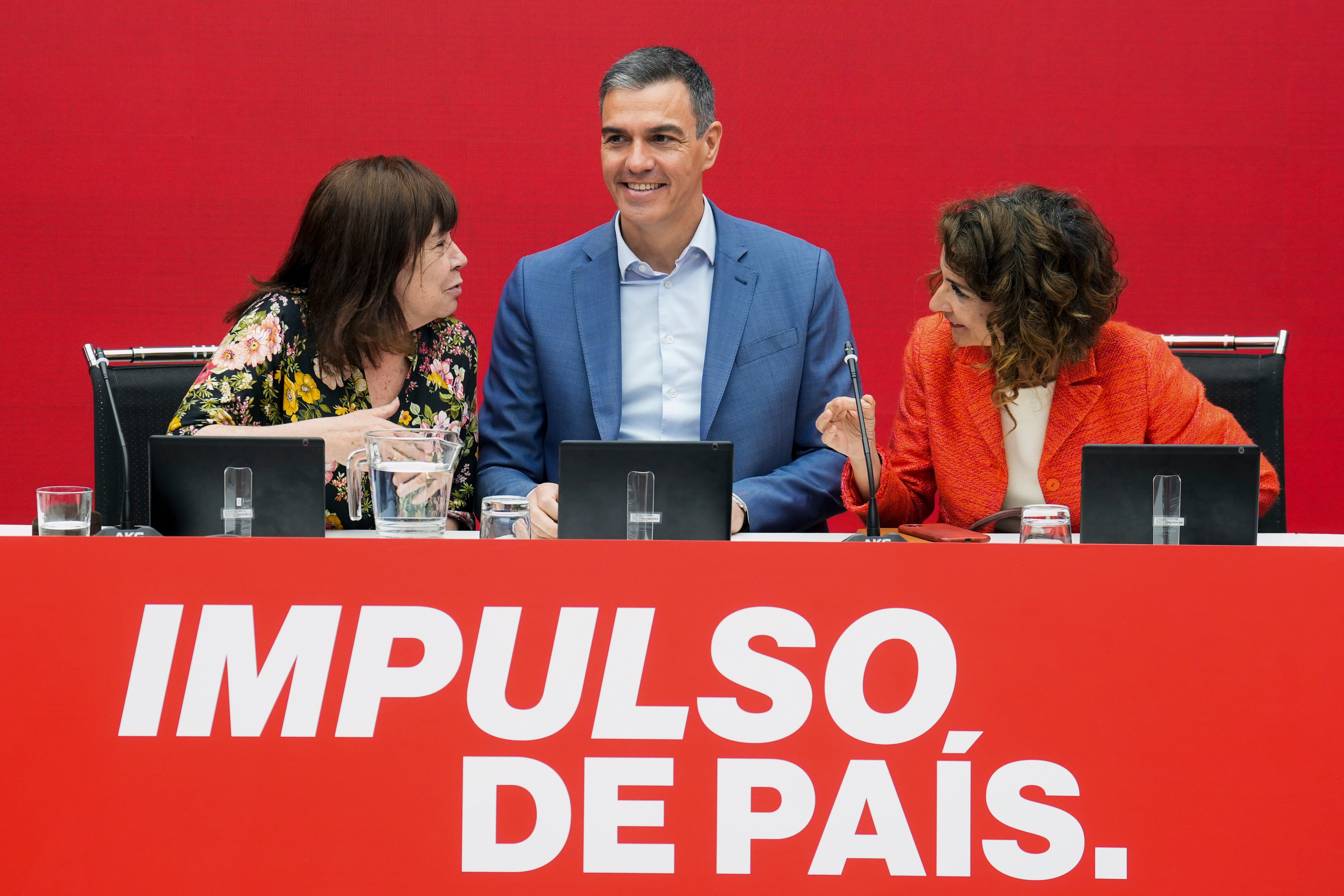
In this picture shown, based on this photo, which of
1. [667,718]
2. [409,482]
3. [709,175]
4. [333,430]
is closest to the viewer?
[667,718]

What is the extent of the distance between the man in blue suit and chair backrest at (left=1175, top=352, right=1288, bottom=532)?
0.70 meters

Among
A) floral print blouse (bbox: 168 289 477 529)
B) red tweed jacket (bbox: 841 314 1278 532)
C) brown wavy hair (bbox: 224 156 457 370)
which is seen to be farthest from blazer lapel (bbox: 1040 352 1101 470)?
brown wavy hair (bbox: 224 156 457 370)

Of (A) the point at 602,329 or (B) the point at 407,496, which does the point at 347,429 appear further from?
(A) the point at 602,329

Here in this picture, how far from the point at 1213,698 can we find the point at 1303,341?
2241mm

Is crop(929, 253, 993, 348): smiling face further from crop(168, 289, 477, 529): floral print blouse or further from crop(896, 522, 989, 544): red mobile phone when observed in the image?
crop(168, 289, 477, 529): floral print blouse

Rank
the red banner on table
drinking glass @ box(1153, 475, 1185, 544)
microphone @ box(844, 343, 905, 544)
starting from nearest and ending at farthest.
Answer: the red banner on table → drinking glass @ box(1153, 475, 1185, 544) → microphone @ box(844, 343, 905, 544)

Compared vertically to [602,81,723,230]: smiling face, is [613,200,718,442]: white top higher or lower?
lower

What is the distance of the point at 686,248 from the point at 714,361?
24 cm

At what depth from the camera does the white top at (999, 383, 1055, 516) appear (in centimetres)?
188

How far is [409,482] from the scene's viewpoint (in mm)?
1404

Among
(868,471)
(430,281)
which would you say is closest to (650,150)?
(430,281)

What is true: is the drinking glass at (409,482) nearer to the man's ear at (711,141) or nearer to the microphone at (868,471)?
the microphone at (868,471)

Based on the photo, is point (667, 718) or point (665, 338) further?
point (665, 338)

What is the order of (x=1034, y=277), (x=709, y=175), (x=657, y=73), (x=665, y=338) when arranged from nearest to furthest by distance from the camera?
(x=1034, y=277), (x=657, y=73), (x=665, y=338), (x=709, y=175)
